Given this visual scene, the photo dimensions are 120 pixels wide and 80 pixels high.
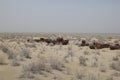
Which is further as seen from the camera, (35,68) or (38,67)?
(38,67)

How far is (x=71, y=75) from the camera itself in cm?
1190

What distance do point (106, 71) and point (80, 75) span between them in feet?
9.85

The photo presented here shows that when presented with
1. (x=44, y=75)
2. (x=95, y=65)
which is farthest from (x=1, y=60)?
(x=95, y=65)

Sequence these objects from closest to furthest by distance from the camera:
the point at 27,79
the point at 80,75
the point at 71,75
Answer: the point at 27,79, the point at 80,75, the point at 71,75

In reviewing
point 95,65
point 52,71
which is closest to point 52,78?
point 52,71

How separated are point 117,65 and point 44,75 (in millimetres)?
5033

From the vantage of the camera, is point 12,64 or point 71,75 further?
point 12,64

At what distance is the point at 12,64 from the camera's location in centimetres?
1419

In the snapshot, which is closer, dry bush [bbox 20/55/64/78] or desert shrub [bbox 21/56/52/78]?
dry bush [bbox 20/55/64/78]

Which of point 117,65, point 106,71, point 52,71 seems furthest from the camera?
point 117,65

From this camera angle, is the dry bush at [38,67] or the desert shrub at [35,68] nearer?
the dry bush at [38,67]

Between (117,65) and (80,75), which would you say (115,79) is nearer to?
(80,75)

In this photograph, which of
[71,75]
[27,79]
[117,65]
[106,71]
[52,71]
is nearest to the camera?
[27,79]

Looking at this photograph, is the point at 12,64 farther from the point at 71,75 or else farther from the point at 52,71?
the point at 71,75
